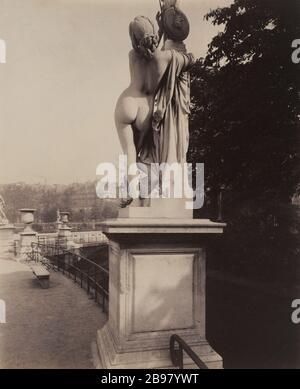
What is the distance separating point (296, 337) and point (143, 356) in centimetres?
370


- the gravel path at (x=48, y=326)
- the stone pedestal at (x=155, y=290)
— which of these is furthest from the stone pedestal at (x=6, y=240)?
the stone pedestal at (x=155, y=290)

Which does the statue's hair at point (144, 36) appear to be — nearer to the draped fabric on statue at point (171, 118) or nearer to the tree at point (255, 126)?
the draped fabric on statue at point (171, 118)

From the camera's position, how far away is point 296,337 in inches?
259

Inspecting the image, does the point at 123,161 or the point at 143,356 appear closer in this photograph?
the point at 143,356

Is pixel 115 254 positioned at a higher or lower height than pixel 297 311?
higher

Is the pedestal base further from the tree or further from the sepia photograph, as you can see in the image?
the tree

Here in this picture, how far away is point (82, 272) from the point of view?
29.8 ft

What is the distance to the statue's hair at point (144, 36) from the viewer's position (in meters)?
4.28

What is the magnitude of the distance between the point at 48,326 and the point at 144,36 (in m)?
4.49

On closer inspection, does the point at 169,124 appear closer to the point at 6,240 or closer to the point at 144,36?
the point at 144,36
